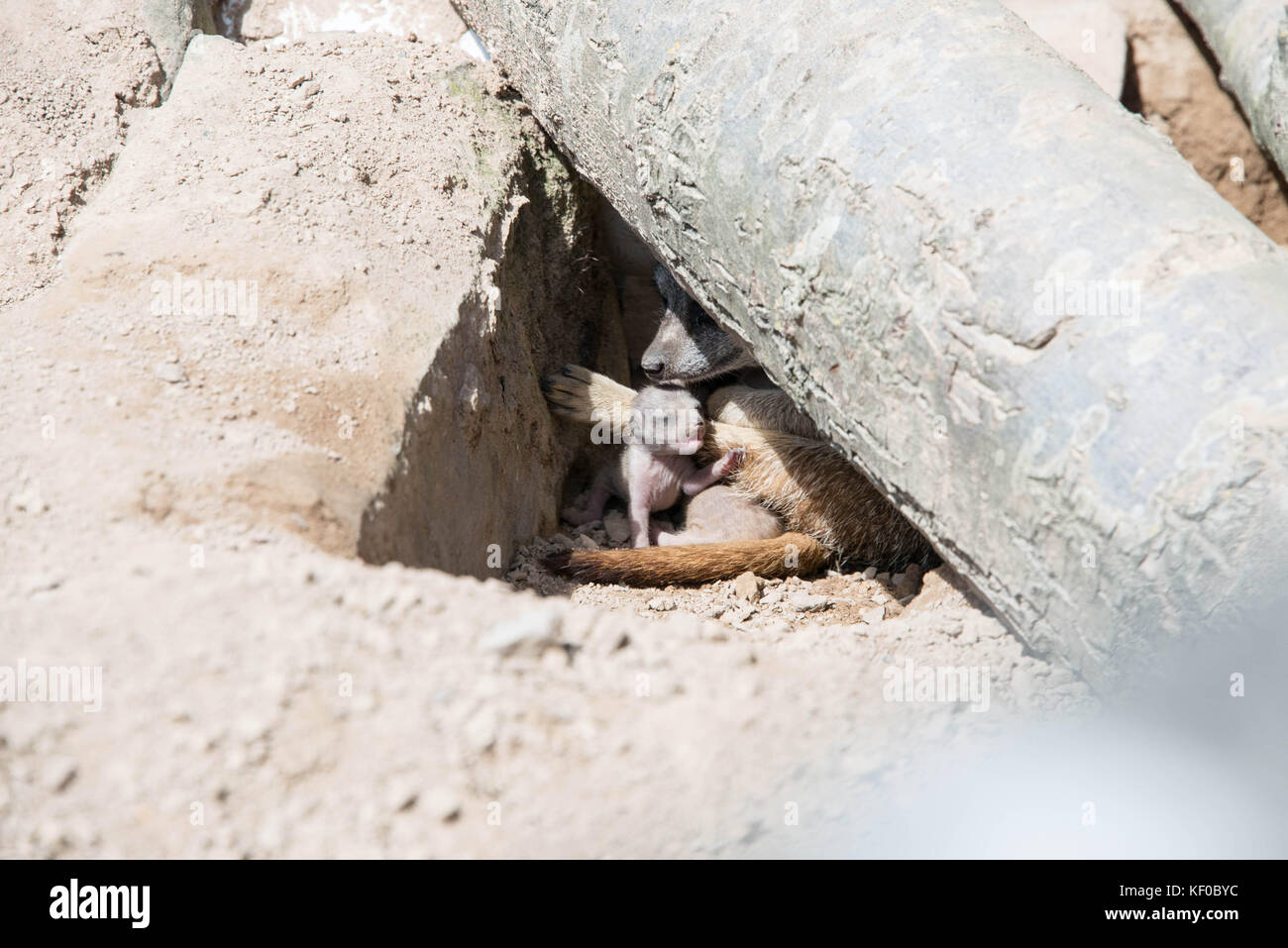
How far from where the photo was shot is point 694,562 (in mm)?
3084

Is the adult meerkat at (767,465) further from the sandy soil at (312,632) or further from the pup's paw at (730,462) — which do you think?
the sandy soil at (312,632)

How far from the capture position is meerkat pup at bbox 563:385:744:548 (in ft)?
11.4

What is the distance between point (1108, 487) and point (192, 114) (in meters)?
2.63

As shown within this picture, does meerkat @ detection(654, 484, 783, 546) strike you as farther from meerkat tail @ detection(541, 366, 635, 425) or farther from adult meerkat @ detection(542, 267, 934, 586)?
meerkat tail @ detection(541, 366, 635, 425)

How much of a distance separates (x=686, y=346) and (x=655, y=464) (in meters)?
0.48

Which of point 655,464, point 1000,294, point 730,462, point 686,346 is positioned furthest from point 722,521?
point 1000,294

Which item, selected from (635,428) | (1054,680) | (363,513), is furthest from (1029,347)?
(635,428)

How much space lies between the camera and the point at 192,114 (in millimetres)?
2783

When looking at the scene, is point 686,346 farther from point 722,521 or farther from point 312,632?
point 312,632

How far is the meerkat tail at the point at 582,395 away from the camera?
350 centimetres

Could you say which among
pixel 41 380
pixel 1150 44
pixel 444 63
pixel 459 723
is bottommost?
pixel 41 380

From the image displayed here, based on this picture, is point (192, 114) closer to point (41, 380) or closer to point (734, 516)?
point (41, 380)

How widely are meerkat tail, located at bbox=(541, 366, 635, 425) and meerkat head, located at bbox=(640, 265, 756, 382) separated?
0.17 metres

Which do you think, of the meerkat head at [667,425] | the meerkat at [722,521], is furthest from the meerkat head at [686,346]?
the meerkat at [722,521]
